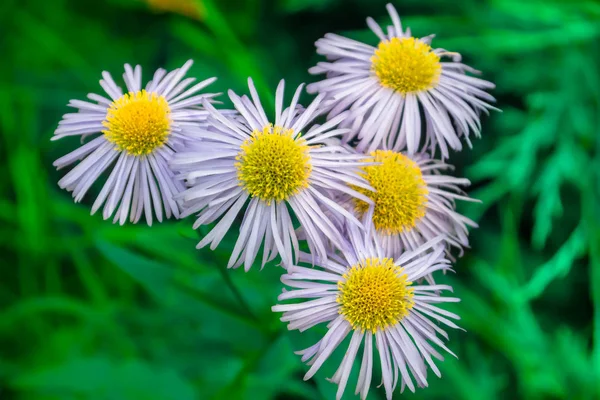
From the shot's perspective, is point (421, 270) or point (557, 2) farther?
point (557, 2)

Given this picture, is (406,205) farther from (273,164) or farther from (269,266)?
(269,266)

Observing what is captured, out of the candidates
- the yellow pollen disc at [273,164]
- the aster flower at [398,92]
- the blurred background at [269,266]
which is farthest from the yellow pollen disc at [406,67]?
the blurred background at [269,266]

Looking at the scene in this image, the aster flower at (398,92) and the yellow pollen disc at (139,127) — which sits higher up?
the aster flower at (398,92)

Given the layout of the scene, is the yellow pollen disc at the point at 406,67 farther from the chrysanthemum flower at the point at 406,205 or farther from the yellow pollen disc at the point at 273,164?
the yellow pollen disc at the point at 273,164

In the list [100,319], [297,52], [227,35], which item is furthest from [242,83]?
[100,319]

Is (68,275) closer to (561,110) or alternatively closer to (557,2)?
(561,110)

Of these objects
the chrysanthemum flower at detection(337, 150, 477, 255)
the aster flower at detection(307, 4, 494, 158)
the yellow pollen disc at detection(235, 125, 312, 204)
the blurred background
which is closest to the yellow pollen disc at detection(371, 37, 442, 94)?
the aster flower at detection(307, 4, 494, 158)

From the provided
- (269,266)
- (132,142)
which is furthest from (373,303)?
(132,142)
